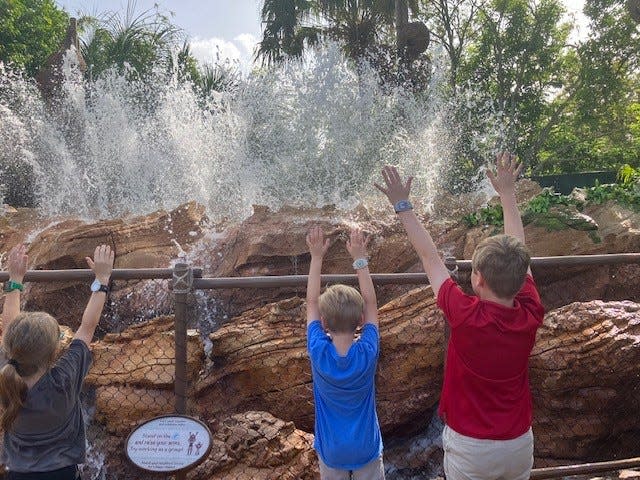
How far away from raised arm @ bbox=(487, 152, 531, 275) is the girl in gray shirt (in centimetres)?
163

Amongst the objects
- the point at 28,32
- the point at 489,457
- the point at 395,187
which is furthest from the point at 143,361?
the point at 28,32

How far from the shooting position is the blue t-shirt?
6.77 ft

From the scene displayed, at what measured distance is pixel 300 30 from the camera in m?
19.2

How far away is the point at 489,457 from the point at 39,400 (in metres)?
1.45

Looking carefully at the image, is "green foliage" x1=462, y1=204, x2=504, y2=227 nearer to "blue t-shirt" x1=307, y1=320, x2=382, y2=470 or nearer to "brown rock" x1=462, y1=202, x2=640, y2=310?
"brown rock" x1=462, y1=202, x2=640, y2=310

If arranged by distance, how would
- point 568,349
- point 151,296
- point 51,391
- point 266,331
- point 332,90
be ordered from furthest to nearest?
point 332,90 → point 151,296 → point 266,331 → point 568,349 → point 51,391

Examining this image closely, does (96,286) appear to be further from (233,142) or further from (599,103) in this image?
(599,103)

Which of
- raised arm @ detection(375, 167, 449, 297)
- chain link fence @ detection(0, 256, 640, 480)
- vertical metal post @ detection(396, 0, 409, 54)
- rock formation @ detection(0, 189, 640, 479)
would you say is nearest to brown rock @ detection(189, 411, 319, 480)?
rock formation @ detection(0, 189, 640, 479)

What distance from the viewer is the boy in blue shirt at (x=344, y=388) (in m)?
2.07

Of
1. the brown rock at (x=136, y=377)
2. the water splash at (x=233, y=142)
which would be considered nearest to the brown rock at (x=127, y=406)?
the brown rock at (x=136, y=377)

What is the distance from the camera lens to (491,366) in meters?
1.93

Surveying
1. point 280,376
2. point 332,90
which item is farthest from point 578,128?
point 280,376

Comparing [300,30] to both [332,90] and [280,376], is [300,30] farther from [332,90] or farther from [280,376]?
[280,376]

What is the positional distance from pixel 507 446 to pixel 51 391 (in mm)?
1480
